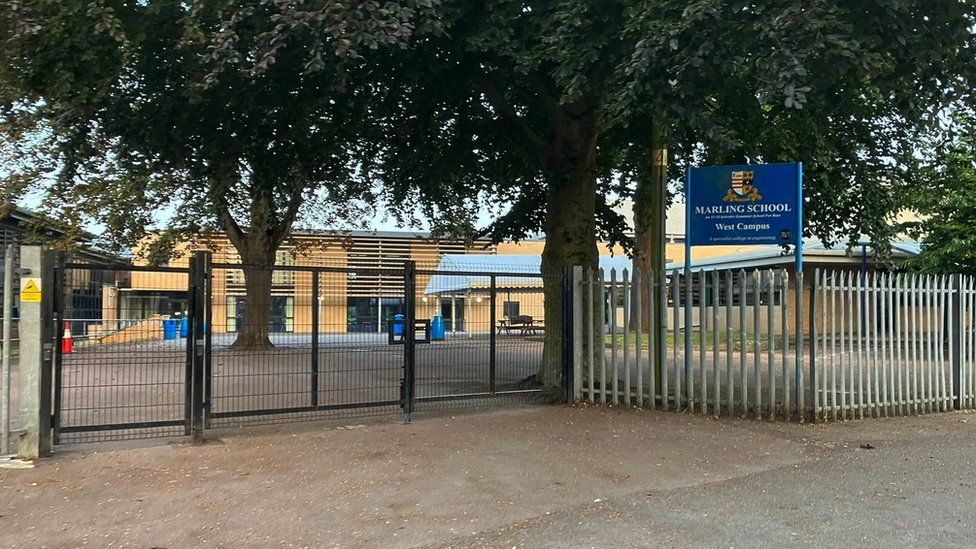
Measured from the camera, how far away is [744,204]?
10367 mm

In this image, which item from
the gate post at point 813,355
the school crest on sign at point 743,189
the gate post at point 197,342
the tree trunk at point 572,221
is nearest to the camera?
the gate post at point 197,342

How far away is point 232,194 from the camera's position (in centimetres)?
1564

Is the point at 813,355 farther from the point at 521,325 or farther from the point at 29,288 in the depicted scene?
the point at 29,288

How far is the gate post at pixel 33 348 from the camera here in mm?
6828

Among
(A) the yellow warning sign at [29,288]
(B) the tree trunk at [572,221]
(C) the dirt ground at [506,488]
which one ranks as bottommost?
(C) the dirt ground at [506,488]

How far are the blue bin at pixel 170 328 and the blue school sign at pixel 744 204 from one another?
267 inches

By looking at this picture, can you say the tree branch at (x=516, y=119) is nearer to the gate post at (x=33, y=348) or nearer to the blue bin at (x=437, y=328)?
the blue bin at (x=437, y=328)

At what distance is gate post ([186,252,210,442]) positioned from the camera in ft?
24.8

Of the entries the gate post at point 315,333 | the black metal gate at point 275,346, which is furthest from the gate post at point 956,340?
the gate post at point 315,333

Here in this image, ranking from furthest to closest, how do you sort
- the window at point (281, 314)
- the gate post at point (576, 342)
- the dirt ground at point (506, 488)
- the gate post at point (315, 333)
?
the gate post at point (576, 342)
the gate post at point (315, 333)
the window at point (281, 314)
the dirt ground at point (506, 488)

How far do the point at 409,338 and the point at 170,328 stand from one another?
261 centimetres

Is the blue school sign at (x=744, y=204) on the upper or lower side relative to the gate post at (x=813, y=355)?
upper

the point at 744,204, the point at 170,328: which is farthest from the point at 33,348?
the point at 744,204

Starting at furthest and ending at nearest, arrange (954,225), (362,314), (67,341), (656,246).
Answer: (954,225)
(656,246)
(362,314)
(67,341)
